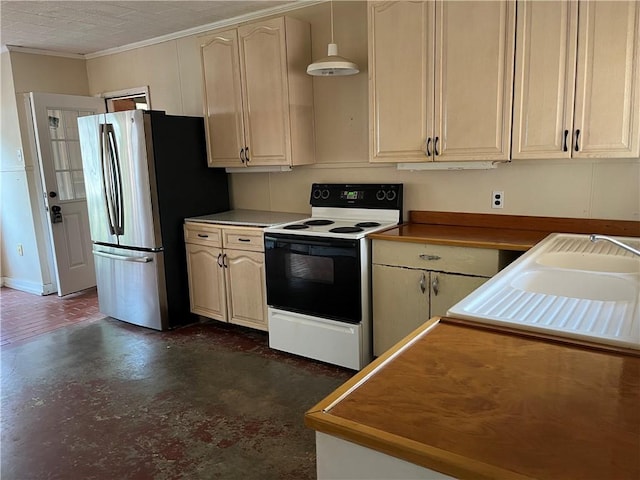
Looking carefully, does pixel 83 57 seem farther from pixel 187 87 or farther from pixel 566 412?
pixel 566 412

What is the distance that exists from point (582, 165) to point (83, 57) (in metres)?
5.16

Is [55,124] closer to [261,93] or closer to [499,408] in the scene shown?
[261,93]

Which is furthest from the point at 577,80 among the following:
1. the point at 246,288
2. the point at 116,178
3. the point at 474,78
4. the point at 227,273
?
the point at 116,178

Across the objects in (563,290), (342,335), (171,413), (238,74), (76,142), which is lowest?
(171,413)

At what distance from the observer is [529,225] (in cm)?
289

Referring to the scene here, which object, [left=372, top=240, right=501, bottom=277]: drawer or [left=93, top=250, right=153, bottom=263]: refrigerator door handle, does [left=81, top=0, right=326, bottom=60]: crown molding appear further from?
[left=93, top=250, right=153, bottom=263]: refrigerator door handle

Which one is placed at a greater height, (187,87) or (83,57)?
(83,57)

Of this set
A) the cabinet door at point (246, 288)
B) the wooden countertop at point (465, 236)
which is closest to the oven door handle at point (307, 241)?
the wooden countertop at point (465, 236)

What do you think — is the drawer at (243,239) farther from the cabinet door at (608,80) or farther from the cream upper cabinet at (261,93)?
the cabinet door at (608,80)

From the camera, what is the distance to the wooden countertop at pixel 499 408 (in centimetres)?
73

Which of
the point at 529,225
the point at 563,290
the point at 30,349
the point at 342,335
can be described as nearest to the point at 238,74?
the point at 342,335

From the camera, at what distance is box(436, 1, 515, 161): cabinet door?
254cm

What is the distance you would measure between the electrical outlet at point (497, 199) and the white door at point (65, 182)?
13.7 feet

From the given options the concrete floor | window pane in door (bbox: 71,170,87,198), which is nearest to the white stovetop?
the concrete floor
